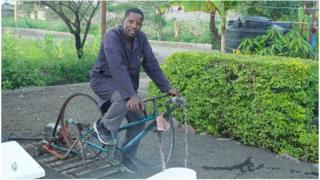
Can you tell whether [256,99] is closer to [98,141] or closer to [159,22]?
[98,141]

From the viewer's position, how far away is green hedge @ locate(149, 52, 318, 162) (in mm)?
5047

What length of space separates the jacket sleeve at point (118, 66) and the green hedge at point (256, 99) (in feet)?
6.13

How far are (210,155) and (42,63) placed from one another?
5171 millimetres

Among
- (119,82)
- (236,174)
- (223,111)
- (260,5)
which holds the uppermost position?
(260,5)

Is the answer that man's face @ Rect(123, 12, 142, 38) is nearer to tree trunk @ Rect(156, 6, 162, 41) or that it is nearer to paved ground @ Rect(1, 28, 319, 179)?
paved ground @ Rect(1, 28, 319, 179)

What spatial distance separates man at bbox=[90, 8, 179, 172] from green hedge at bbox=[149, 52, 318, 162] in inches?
53.0

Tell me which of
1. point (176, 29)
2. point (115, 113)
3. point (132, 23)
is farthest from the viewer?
point (176, 29)

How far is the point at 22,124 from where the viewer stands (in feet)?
20.5

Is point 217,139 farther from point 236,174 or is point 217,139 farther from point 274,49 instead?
point 274,49

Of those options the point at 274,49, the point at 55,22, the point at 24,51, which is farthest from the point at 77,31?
the point at 55,22

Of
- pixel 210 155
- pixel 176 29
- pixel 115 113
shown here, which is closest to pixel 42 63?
pixel 210 155

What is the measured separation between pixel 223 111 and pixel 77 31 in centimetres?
566

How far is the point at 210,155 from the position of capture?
5.22 m

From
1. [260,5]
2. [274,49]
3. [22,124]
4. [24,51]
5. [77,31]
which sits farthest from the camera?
[260,5]
